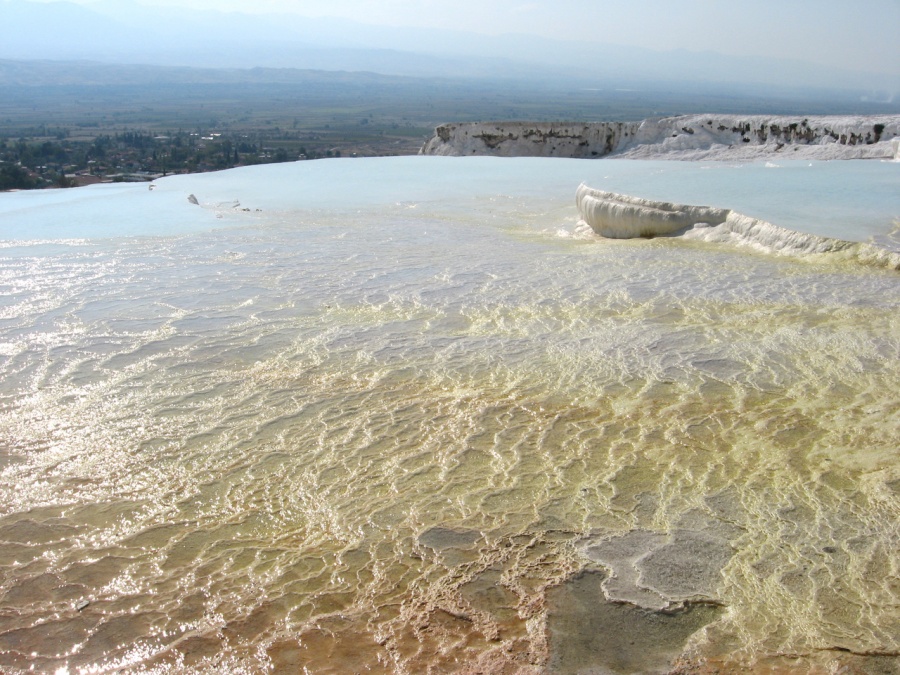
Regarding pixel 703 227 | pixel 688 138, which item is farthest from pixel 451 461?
pixel 688 138

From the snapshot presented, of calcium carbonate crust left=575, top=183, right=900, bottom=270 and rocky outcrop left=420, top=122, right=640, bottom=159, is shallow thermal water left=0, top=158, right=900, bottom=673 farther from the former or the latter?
rocky outcrop left=420, top=122, right=640, bottom=159

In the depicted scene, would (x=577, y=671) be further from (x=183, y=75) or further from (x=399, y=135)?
(x=183, y=75)

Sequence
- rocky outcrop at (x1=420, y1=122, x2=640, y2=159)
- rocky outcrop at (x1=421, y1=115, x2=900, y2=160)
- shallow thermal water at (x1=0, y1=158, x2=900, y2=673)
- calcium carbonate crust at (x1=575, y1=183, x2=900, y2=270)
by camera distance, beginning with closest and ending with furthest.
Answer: shallow thermal water at (x1=0, y1=158, x2=900, y2=673) < calcium carbonate crust at (x1=575, y1=183, x2=900, y2=270) < rocky outcrop at (x1=421, y1=115, x2=900, y2=160) < rocky outcrop at (x1=420, y1=122, x2=640, y2=159)

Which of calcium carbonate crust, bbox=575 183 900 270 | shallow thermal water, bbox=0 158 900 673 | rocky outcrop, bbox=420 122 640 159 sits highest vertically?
rocky outcrop, bbox=420 122 640 159

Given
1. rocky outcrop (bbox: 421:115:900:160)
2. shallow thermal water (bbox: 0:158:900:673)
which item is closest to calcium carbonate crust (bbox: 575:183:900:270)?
shallow thermal water (bbox: 0:158:900:673)

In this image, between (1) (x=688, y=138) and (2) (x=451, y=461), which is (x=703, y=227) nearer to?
(2) (x=451, y=461)

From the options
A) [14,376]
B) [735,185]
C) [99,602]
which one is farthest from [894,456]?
[735,185]
